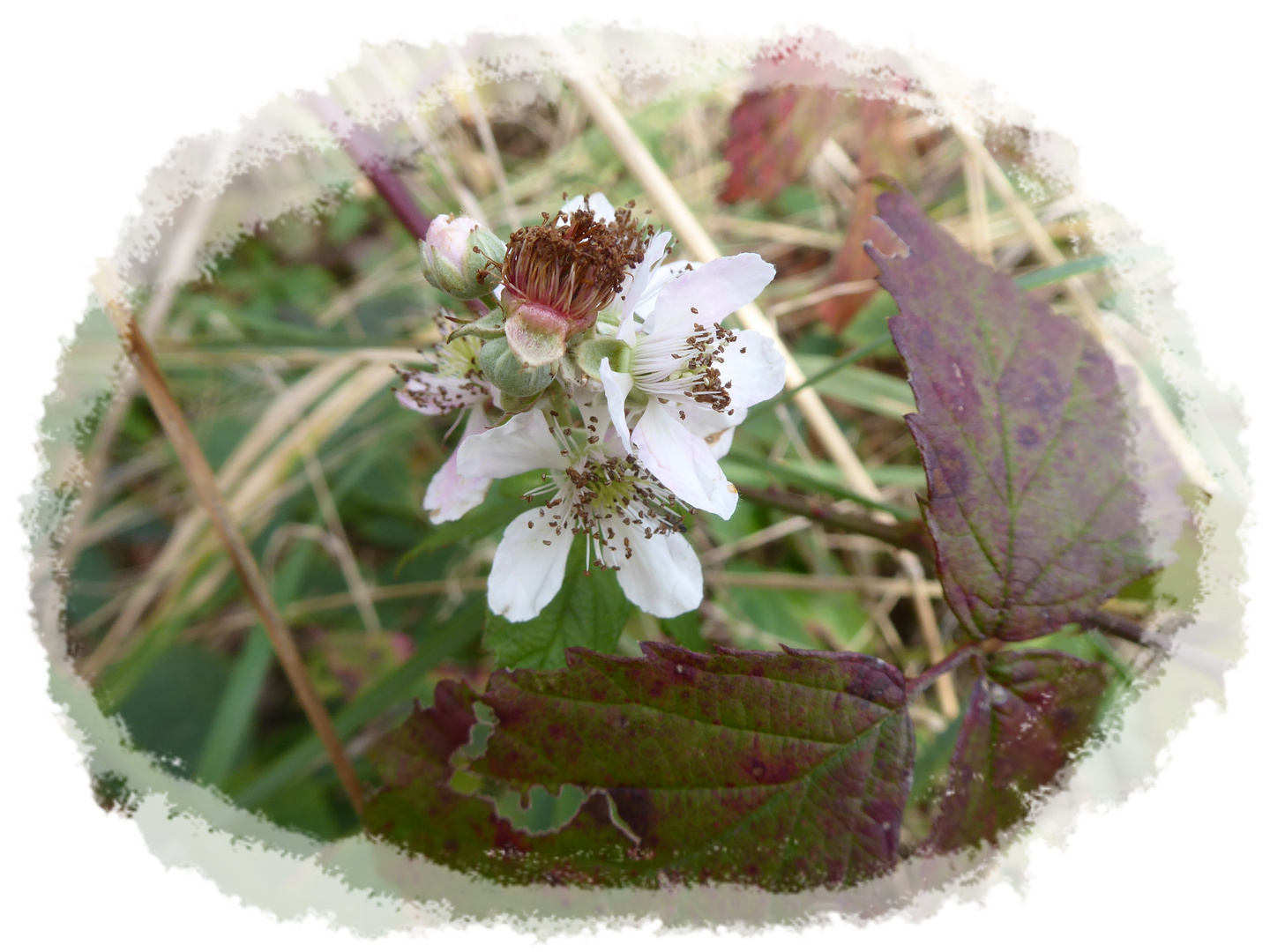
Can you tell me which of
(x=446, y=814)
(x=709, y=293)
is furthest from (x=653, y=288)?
(x=446, y=814)

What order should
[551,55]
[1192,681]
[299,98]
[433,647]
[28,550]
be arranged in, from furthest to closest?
[551,55]
[299,98]
[433,647]
[28,550]
[1192,681]

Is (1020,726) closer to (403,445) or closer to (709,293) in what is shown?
(709,293)

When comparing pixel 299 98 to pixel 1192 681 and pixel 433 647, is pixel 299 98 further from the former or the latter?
pixel 1192 681

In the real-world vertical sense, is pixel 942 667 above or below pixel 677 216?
below

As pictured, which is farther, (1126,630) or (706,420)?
(1126,630)

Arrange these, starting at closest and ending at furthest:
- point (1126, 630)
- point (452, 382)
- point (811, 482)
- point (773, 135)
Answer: point (452, 382)
point (1126, 630)
point (811, 482)
point (773, 135)

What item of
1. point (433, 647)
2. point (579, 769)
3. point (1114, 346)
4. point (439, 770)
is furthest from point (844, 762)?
point (1114, 346)
